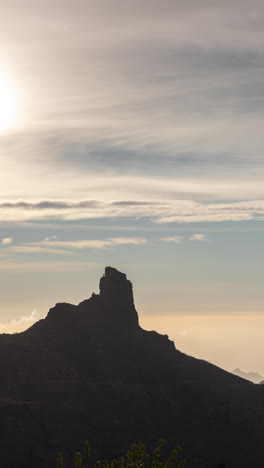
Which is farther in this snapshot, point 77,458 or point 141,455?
point 141,455

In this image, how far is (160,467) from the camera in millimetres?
65938

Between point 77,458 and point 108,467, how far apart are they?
5695 millimetres

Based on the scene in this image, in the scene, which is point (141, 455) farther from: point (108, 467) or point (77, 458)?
point (77, 458)

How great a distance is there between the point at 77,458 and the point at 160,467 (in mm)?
9618

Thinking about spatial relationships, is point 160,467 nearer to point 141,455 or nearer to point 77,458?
point 141,455

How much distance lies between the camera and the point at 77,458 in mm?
63469

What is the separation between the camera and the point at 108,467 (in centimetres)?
6744

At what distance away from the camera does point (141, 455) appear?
6781cm

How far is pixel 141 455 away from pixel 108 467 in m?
4.01

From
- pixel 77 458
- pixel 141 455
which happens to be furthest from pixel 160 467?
pixel 77 458

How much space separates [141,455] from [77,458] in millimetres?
8330
